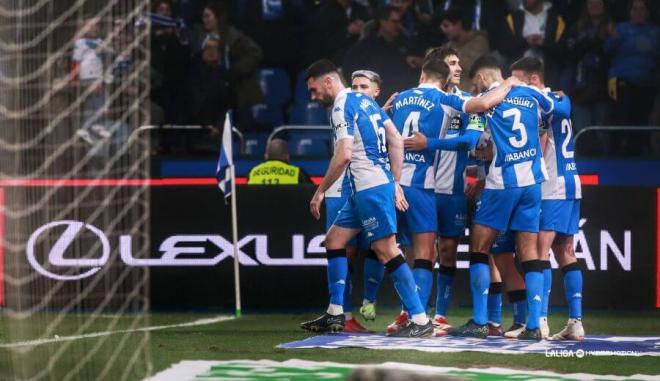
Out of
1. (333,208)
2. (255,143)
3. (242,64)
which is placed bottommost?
(333,208)

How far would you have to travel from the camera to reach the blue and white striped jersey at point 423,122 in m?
12.2

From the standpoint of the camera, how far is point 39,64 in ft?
30.9

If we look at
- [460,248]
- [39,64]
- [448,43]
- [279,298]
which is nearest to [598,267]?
[460,248]

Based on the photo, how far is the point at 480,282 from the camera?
11891 mm

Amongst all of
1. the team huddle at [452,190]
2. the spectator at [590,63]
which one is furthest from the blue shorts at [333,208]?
the spectator at [590,63]

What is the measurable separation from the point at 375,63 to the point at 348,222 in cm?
670

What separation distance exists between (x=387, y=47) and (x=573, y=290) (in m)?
7.21

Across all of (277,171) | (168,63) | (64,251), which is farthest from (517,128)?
(168,63)

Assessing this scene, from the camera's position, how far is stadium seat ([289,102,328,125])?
61.9 feet

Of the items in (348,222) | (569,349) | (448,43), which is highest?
(448,43)

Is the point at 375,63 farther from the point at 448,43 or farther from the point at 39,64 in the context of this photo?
the point at 39,64

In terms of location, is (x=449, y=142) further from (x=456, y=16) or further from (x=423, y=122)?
(x=456, y=16)

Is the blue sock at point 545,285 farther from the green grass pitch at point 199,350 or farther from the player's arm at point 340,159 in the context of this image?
the player's arm at point 340,159

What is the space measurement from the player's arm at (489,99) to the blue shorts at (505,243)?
113 centimetres
